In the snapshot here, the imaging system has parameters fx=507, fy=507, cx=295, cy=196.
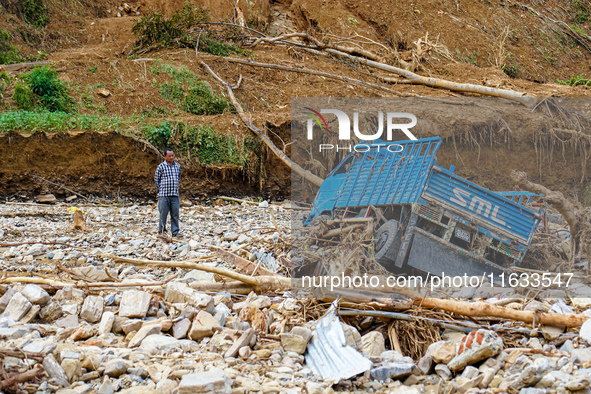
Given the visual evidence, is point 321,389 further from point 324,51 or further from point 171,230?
point 324,51

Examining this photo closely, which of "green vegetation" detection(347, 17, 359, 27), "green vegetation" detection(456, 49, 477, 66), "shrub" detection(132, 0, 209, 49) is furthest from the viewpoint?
"green vegetation" detection(347, 17, 359, 27)

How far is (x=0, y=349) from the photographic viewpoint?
9.23 ft

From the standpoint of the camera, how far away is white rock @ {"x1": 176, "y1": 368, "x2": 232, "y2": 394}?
2529 millimetres

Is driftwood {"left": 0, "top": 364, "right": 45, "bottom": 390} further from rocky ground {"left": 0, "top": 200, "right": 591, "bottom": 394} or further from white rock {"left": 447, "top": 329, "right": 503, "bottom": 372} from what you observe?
white rock {"left": 447, "top": 329, "right": 503, "bottom": 372}

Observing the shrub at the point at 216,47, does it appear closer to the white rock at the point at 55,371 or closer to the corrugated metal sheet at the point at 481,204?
the corrugated metal sheet at the point at 481,204

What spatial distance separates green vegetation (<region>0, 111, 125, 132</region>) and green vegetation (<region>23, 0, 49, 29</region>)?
22.0 feet

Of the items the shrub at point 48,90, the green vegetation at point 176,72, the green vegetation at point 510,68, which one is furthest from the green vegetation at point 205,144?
the green vegetation at point 510,68

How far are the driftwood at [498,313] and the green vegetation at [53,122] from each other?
7802 mm

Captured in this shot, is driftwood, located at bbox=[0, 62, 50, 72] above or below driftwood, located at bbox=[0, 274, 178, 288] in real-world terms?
above

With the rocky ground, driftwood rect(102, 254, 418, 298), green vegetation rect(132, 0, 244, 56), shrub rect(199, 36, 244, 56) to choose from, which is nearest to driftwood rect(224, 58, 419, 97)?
shrub rect(199, 36, 244, 56)

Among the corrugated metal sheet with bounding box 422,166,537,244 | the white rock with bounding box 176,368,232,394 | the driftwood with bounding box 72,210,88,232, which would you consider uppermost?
the corrugated metal sheet with bounding box 422,166,537,244

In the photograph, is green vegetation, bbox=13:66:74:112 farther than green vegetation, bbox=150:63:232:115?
No

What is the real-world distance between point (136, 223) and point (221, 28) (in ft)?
25.7

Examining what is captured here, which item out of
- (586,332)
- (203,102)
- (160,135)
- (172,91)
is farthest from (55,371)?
(172,91)
